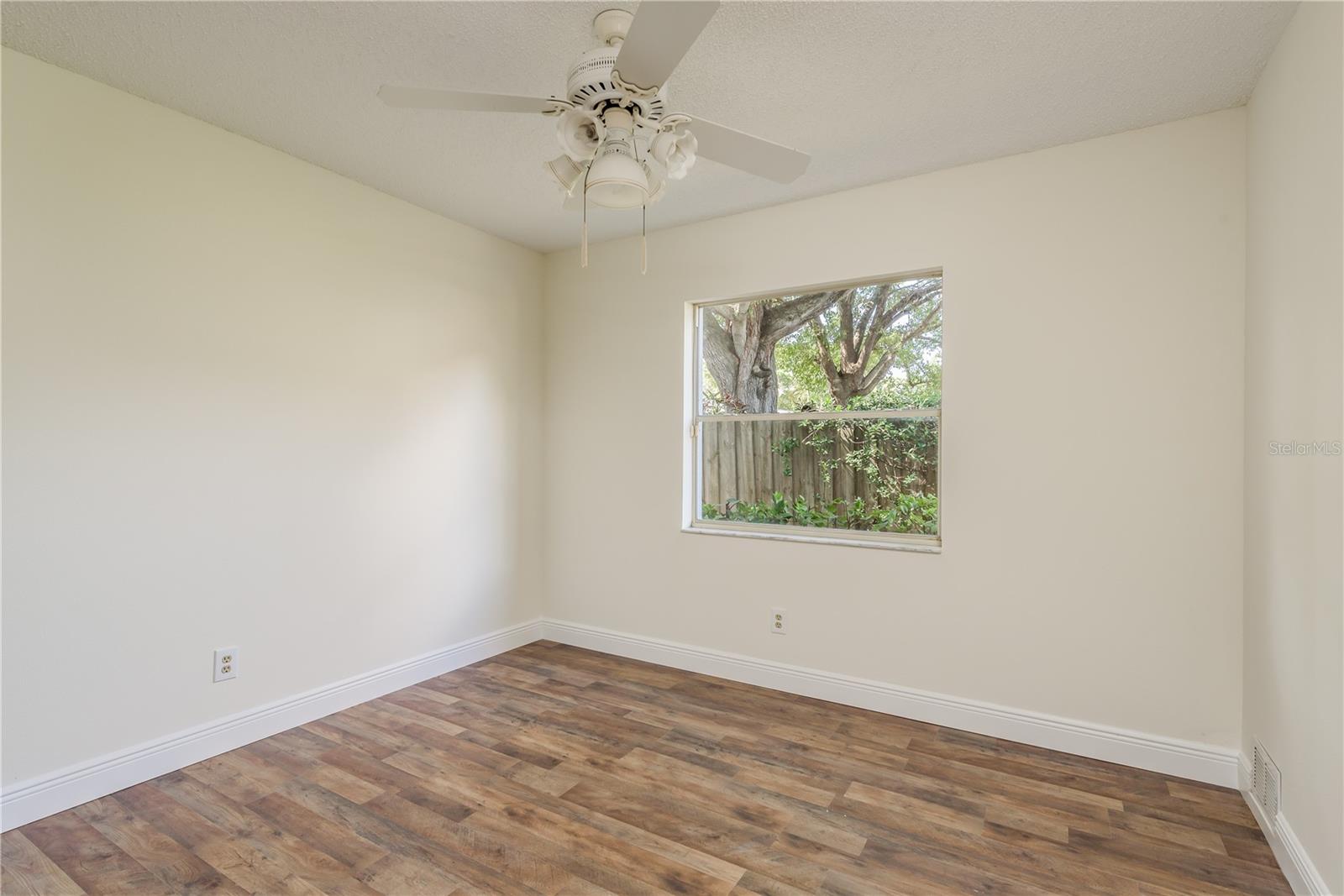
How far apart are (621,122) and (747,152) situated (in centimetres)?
39

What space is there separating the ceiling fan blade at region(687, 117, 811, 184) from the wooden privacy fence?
A: 5.14 ft

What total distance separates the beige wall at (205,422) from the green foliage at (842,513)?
5.06 ft

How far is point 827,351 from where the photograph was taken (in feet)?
11.1

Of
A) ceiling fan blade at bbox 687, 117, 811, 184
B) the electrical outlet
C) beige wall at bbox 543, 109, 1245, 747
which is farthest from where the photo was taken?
the electrical outlet

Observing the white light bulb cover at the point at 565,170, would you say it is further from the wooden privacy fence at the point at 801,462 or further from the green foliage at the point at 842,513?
the green foliage at the point at 842,513

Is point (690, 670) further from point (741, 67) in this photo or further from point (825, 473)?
point (741, 67)

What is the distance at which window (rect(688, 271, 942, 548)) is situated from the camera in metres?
3.14

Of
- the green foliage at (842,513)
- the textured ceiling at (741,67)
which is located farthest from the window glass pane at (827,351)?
the textured ceiling at (741,67)

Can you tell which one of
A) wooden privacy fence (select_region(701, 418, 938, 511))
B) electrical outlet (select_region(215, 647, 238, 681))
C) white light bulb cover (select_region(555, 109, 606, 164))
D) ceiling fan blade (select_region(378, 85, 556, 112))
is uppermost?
ceiling fan blade (select_region(378, 85, 556, 112))

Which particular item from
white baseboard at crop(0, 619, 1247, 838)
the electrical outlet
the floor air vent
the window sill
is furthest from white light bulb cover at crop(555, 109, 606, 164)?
the floor air vent

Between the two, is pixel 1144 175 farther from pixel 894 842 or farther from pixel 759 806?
pixel 759 806

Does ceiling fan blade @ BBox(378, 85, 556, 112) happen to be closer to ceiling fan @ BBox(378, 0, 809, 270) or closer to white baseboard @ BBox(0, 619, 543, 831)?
ceiling fan @ BBox(378, 0, 809, 270)

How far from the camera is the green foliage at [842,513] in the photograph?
3139 millimetres

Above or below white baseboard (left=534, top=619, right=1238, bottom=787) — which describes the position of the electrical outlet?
above
